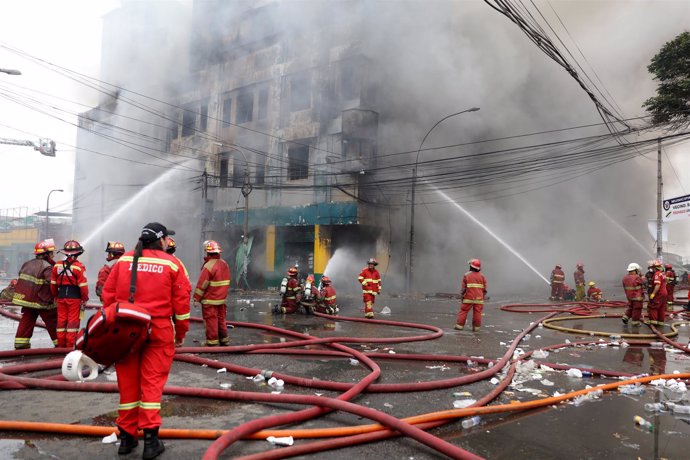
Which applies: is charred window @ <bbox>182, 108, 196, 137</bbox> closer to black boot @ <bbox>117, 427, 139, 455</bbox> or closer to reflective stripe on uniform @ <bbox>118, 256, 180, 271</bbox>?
reflective stripe on uniform @ <bbox>118, 256, 180, 271</bbox>

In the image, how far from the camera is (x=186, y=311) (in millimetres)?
3143

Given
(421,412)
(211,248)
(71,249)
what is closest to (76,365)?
(421,412)

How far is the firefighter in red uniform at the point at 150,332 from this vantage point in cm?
271

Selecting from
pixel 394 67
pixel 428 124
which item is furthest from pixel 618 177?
pixel 394 67

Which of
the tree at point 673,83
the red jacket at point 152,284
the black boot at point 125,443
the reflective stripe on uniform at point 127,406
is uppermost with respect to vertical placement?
the tree at point 673,83

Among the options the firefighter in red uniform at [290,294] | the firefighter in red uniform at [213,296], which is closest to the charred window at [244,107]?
the firefighter in red uniform at [290,294]

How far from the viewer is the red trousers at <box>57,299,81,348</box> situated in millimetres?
5625

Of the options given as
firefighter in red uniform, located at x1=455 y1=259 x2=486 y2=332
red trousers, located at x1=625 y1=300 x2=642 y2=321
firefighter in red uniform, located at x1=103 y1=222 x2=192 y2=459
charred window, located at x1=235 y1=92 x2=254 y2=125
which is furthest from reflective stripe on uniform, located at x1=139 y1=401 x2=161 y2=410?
charred window, located at x1=235 y1=92 x2=254 y2=125

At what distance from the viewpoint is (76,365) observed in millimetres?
2537

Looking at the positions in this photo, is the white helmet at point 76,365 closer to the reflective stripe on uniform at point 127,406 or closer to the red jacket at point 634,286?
the reflective stripe on uniform at point 127,406

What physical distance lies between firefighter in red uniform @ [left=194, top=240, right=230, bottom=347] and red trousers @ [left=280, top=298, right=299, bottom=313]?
4204 millimetres

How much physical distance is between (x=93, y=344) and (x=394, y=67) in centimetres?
1989

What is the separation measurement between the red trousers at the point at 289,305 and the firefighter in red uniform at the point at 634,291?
22.9 ft

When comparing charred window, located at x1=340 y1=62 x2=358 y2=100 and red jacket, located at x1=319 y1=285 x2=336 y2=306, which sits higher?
charred window, located at x1=340 y1=62 x2=358 y2=100
